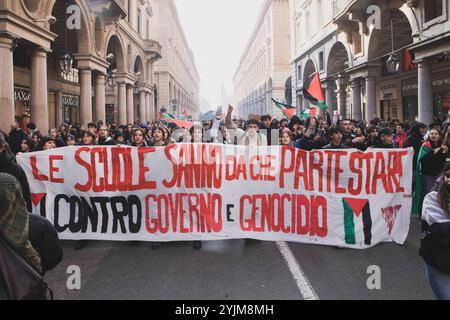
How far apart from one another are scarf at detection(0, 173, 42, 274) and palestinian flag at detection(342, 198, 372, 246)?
429cm

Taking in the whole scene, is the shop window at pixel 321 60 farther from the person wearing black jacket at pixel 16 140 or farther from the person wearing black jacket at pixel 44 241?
the person wearing black jacket at pixel 44 241

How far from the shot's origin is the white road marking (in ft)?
13.0

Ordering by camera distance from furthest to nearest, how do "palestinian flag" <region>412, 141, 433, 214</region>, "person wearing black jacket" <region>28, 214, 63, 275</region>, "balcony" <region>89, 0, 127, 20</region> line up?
"balcony" <region>89, 0, 127, 20</region> < "palestinian flag" <region>412, 141, 433, 214</region> < "person wearing black jacket" <region>28, 214, 63, 275</region>

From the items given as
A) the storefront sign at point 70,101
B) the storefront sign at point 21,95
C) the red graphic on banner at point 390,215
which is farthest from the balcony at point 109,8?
the red graphic on banner at point 390,215

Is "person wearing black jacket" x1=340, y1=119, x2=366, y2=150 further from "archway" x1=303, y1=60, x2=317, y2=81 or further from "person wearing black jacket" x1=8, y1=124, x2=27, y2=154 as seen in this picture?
"archway" x1=303, y1=60, x2=317, y2=81

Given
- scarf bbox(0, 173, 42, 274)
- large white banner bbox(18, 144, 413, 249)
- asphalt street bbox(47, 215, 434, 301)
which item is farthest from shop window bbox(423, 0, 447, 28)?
scarf bbox(0, 173, 42, 274)

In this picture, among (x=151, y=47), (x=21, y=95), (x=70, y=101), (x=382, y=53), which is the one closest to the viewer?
(x=21, y=95)

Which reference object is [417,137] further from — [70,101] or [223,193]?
[70,101]

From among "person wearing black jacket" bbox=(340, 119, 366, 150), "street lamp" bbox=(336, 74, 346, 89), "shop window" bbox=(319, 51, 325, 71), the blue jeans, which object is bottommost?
the blue jeans

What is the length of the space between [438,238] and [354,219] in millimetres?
2659

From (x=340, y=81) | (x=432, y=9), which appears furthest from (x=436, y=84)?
(x=340, y=81)

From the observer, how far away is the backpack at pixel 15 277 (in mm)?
2145

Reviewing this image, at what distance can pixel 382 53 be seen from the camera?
23516 mm

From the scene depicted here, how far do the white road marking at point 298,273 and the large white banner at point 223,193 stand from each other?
23 centimetres
